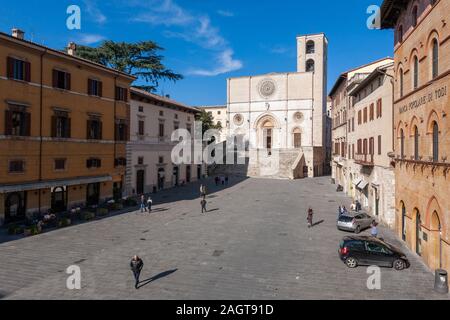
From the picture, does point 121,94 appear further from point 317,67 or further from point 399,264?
point 317,67

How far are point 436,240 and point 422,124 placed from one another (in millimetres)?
5578

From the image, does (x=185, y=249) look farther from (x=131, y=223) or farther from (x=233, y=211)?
(x=233, y=211)

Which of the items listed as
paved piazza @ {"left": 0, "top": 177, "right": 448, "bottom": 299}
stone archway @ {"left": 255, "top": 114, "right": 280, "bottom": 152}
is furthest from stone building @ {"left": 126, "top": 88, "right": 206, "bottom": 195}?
stone archway @ {"left": 255, "top": 114, "right": 280, "bottom": 152}

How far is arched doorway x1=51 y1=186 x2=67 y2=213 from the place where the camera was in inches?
1083

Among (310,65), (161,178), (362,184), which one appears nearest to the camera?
(362,184)

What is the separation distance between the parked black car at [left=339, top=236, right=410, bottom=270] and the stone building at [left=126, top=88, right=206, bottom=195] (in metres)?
25.9

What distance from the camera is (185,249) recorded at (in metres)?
19.0

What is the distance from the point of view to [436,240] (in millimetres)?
15547

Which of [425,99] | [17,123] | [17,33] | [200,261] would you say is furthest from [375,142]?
[17,33]

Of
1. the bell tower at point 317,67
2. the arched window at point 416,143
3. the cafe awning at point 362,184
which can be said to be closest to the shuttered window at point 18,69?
the arched window at point 416,143

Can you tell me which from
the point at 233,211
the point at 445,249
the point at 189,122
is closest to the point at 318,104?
the point at 189,122

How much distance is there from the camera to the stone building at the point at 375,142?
2420cm

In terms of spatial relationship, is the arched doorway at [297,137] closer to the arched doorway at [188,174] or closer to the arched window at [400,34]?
the arched doorway at [188,174]
